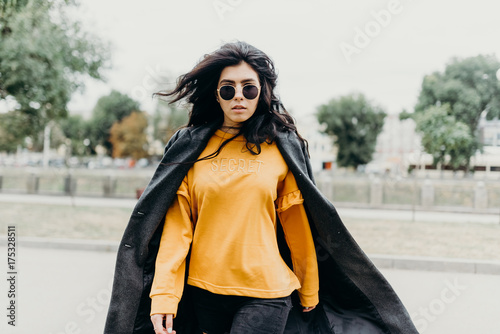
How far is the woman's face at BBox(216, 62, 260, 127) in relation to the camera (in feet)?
6.30

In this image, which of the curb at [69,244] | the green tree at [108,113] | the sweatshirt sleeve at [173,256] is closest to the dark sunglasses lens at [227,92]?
the sweatshirt sleeve at [173,256]

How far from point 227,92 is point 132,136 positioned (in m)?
55.3

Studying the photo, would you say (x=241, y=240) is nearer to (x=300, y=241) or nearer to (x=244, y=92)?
(x=300, y=241)

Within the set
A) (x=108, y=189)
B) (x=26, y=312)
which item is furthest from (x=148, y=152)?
(x=26, y=312)

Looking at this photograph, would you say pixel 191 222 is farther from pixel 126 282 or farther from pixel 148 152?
pixel 148 152

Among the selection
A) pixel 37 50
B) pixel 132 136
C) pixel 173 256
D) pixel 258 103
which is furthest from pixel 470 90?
pixel 132 136

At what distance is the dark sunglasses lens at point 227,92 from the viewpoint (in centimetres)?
193

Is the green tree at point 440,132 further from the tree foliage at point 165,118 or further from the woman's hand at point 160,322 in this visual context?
the tree foliage at point 165,118

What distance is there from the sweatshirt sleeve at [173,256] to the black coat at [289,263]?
0.05m

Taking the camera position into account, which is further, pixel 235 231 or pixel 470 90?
pixel 470 90

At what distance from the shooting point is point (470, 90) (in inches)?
813

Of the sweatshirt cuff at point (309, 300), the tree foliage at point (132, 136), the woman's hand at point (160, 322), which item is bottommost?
the woman's hand at point (160, 322)

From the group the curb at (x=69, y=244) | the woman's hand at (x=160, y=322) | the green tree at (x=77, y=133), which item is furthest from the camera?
the green tree at (x=77, y=133)

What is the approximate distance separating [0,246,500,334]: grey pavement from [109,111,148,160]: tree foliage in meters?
49.5
